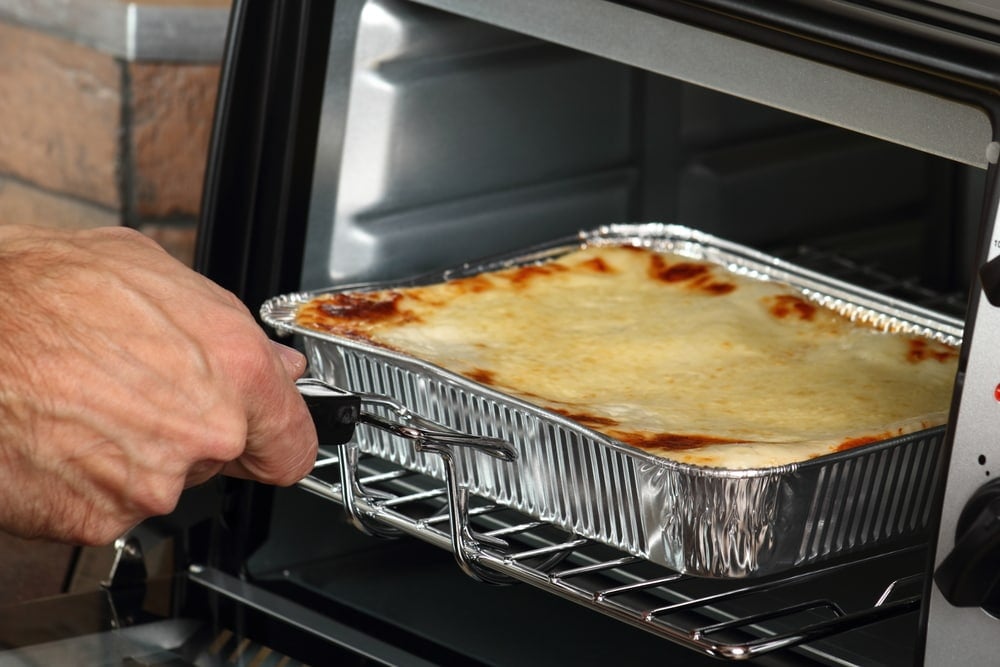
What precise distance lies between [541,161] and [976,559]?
68 cm

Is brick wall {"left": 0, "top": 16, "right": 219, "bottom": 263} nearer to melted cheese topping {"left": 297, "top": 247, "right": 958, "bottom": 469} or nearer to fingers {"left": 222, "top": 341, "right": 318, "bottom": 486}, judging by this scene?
melted cheese topping {"left": 297, "top": 247, "right": 958, "bottom": 469}

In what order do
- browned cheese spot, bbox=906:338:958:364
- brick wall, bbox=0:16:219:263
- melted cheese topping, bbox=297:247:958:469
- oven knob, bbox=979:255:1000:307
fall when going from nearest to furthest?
1. oven knob, bbox=979:255:1000:307
2. melted cheese topping, bbox=297:247:958:469
3. browned cheese spot, bbox=906:338:958:364
4. brick wall, bbox=0:16:219:263

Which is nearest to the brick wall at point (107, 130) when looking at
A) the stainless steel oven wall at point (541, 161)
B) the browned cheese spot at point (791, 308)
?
the stainless steel oven wall at point (541, 161)

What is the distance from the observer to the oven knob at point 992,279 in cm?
66

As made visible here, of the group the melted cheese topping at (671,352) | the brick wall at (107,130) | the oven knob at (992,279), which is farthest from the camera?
the brick wall at (107,130)

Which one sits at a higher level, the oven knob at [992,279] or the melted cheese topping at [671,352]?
the oven knob at [992,279]

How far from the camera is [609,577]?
978 mm

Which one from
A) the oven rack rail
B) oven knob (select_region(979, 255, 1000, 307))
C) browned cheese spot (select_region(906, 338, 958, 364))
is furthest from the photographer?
browned cheese spot (select_region(906, 338, 958, 364))

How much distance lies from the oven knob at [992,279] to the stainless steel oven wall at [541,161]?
0.53 m

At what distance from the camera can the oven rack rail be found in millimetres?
806

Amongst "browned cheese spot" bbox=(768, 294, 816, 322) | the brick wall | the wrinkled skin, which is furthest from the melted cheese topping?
the brick wall

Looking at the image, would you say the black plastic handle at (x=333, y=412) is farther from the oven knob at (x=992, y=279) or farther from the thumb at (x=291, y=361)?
the oven knob at (x=992, y=279)

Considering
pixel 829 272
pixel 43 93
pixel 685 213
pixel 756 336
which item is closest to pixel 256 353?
pixel 756 336

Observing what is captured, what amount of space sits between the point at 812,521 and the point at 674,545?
0.27 feet
